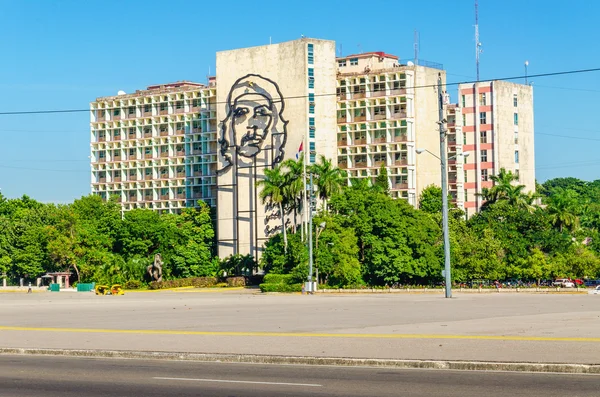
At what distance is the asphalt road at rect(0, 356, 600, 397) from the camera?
52.9 feet

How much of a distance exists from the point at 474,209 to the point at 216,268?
3975cm

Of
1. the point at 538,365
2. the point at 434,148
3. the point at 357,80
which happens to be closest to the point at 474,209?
the point at 434,148

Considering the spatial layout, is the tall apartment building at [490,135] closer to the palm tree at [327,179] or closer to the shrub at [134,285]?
the palm tree at [327,179]

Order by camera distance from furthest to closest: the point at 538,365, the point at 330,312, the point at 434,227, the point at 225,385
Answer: the point at 434,227 → the point at 330,312 → the point at 538,365 → the point at 225,385

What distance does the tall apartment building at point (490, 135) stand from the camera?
13762 centimetres

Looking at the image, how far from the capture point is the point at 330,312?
4250cm

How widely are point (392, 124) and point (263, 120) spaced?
16.9 meters

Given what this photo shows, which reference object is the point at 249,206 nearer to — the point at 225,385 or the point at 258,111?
the point at 258,111

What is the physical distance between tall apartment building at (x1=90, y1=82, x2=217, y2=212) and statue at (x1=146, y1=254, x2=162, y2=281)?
3235 centimetres

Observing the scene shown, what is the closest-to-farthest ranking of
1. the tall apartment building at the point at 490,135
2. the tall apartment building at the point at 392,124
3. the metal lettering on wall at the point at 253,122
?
the metal lettering on wall at the point at 253,122 < the tall apartment building at the point at 392,124 < the tall apartment building at the point at 490,135

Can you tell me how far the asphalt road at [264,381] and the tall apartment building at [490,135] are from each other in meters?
118

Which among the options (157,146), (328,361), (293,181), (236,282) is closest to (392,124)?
(293,181)

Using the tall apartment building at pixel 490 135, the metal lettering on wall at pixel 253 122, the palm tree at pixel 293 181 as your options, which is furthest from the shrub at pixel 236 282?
the tall apartment building at pixel 490 135

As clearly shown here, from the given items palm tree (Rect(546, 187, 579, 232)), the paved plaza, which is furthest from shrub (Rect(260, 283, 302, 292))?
the paved plaza
